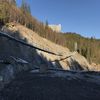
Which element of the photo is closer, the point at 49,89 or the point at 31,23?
the point at 49,89

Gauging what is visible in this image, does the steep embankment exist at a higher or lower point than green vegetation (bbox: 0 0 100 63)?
lower

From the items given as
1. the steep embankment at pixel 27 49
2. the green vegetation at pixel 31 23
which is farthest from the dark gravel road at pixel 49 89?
the green vegetation at pixel 31 23

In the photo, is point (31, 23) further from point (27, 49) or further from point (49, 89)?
point (49, 89)

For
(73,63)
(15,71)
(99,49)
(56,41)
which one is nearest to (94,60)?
(99,49)

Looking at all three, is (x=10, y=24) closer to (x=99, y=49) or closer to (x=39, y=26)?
(x=39, y=26)

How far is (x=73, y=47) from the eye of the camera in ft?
192

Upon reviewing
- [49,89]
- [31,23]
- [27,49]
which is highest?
[31,23]

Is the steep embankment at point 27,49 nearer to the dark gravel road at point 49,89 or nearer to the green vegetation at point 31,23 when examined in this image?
the green vegetation at point 31,23

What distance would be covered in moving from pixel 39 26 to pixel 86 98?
38.2 meters

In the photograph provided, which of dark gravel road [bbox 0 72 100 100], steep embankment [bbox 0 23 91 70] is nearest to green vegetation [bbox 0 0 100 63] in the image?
steep embankment [bbox 0 23 91 70]

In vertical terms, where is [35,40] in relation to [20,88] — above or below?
above

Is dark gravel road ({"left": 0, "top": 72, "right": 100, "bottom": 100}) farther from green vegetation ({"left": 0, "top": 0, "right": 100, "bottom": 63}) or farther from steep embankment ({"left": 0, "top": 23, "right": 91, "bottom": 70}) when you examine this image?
green vegetation ({"left": 0, "top": 0, "right": 100, "bottom": 63})

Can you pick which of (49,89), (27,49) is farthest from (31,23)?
(49,89)

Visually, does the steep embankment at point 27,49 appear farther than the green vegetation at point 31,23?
No
